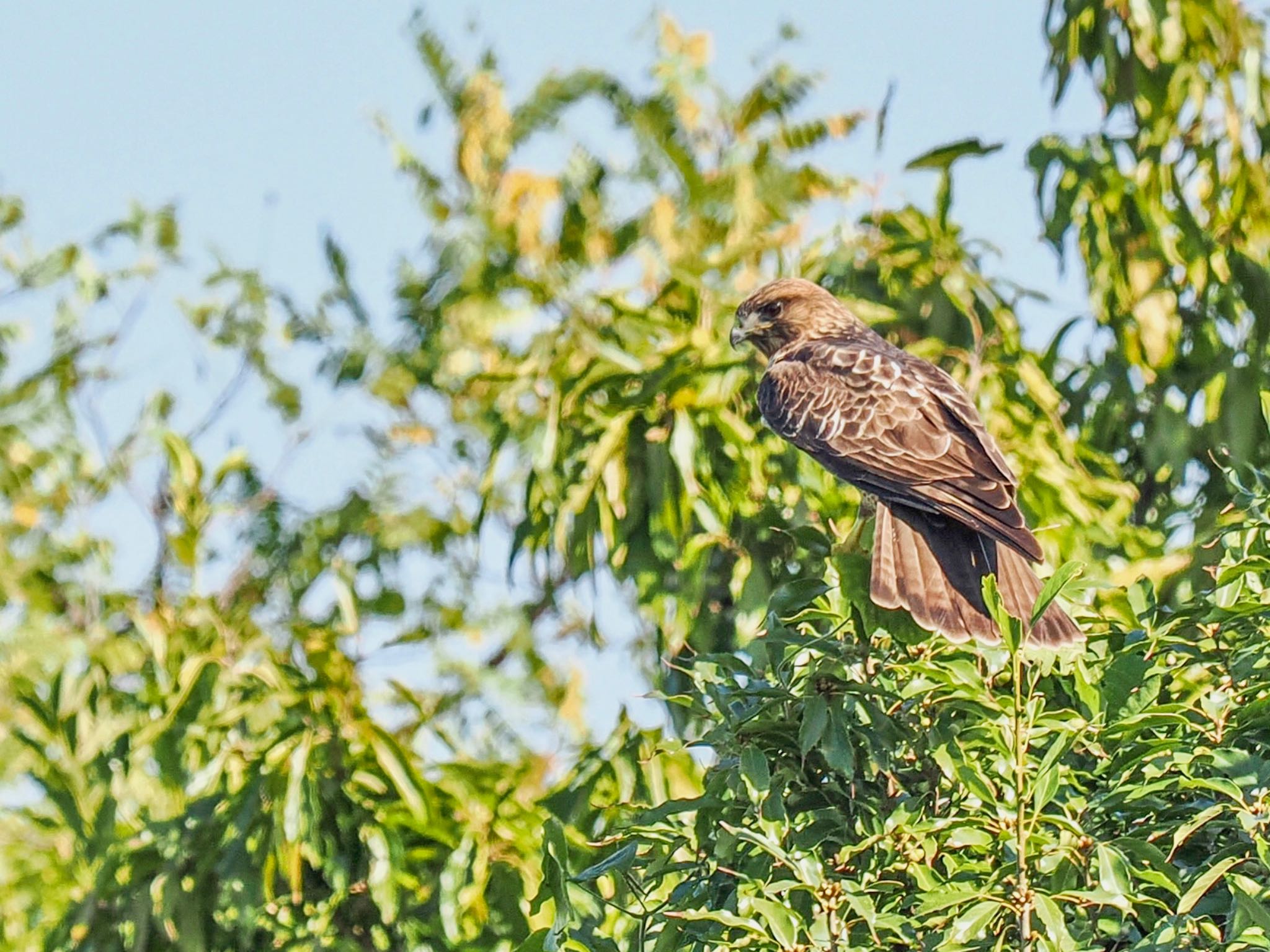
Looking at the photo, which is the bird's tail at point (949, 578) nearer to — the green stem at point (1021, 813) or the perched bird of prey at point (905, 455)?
the perched bird of prey at point (905, 455)

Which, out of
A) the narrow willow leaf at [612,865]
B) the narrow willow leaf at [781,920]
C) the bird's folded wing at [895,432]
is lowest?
the narrow willow leaf at [781,920]

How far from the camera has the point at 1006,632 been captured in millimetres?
2986

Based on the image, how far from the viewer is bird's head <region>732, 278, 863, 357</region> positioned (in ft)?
18.6

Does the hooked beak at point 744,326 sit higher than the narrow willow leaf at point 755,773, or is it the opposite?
the hooked beak at point 744,326

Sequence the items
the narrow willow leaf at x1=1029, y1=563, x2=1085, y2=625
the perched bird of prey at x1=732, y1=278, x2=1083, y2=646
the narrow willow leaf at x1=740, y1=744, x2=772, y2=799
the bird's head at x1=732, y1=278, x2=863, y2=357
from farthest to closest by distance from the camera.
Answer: the bird's head at x1=732, y1=278, x2=863, y2=357, the perched bird of prey at x1=732, y1=278, x2=1083, y2=646, the narrow willow leaf at x1=740, y1=744, x2=772, y2=799, the narrow willow leaf at x1=1029, y1=563, x2=1085, y2=625

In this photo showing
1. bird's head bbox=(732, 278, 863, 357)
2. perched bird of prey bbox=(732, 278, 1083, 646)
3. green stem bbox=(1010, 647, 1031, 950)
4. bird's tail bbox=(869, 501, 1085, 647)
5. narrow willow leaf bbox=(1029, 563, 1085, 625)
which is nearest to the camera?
green stem bbox=(1010, 647, 1031, 950)

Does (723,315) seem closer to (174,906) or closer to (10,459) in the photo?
(174,906)

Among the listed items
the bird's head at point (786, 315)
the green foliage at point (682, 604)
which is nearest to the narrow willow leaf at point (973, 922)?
the green foliage at point (682, 604)

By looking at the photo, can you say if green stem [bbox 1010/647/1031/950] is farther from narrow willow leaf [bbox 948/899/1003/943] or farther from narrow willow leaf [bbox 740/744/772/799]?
narrow willow leaf [bbox 740/744/772/799]

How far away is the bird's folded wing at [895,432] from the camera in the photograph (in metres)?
4.21

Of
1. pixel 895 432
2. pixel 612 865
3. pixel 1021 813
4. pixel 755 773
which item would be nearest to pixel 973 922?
pixel 1021 813

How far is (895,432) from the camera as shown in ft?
15.1

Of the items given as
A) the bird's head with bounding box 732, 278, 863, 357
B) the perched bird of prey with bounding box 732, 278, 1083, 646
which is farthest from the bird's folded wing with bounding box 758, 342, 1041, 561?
the bird's head with bounding box 732, 278, 863, 357

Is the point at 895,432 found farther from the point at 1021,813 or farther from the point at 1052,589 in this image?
the point at 1021,813
